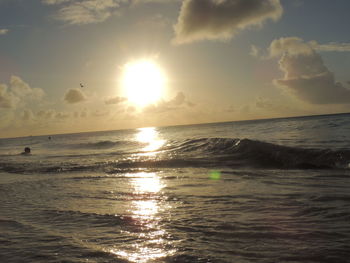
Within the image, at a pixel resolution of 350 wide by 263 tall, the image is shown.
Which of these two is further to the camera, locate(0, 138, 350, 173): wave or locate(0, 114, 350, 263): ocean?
locate(0, 138, 350, 173): wave

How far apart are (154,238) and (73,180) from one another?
33.9 feet

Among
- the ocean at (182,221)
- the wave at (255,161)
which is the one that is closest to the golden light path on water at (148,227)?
the ocean at (182,221)

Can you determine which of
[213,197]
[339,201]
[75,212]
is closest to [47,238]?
[75,212]

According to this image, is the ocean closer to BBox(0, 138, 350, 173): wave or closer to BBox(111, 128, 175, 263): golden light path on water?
BBox(111, 128, 175, 263): golden light path on water

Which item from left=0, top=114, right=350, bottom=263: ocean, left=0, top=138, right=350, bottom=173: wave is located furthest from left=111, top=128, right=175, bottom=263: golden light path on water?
left=0, top=138, right=350, bottom=173: wave

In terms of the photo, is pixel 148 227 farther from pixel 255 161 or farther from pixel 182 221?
pixel 255 161

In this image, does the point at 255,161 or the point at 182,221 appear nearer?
the point at 182,221

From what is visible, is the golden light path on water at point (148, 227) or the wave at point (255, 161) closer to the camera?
the golden light path on water at point (148, 227)

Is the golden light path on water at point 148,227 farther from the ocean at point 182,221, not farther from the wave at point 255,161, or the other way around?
the wave at point 255,161

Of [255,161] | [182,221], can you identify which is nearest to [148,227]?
[182,221]

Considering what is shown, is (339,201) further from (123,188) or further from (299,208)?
(123,188)

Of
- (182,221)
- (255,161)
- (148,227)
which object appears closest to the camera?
(148,227)

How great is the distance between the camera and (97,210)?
8578 mm

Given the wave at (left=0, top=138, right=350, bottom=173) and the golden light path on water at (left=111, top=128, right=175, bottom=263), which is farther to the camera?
the wave at (left=0, top=138, right=350, bottom=173)
